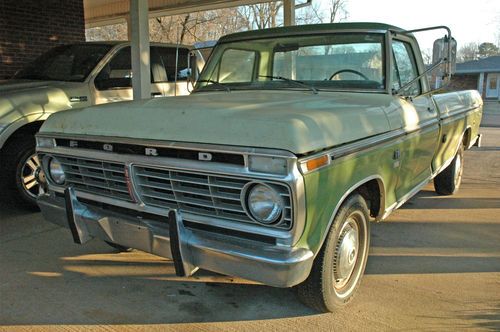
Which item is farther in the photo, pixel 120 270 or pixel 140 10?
pixel 140 10

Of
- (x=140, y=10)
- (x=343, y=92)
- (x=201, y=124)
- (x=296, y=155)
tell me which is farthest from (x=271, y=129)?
(x=140, y=10)

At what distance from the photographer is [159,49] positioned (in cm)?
702

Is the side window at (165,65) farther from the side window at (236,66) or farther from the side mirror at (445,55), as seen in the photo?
the side mirror at (445,55)

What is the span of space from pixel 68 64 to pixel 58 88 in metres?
0.81

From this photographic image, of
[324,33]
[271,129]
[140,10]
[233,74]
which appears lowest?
[271,129]

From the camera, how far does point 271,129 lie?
241cm

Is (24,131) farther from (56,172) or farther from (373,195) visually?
(373,195)

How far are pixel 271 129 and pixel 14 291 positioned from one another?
2.41 metres

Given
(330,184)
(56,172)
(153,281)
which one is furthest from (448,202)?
(56,172)

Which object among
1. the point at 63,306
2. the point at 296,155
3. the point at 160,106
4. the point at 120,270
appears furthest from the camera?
the point at 120,270

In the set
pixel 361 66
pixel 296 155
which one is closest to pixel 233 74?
pixel 361 66

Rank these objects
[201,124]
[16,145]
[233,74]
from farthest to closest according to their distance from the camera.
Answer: [16,145]
[233,74]
[201,124]

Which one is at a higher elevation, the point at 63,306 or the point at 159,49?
the point at 159,49

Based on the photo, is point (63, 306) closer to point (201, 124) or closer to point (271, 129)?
point (201, 124)
